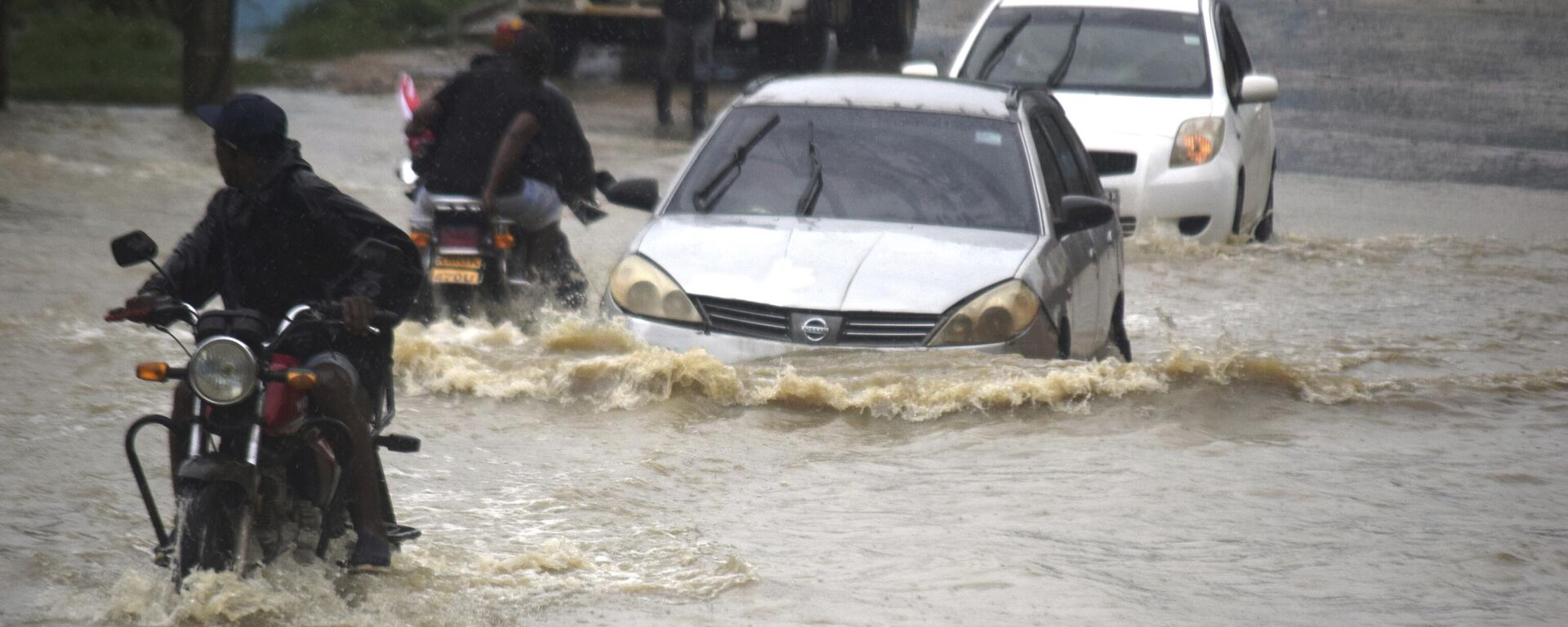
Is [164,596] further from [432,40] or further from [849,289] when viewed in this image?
[432,40]

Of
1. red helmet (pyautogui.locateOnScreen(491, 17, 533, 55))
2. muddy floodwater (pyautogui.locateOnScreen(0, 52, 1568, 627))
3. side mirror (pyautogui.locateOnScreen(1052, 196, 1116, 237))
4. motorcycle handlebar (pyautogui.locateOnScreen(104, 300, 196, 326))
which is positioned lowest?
muddy floodwater (pyautogui.locateOnScreen(0, 52, 1568, 627))

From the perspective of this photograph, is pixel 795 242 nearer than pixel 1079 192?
Yes

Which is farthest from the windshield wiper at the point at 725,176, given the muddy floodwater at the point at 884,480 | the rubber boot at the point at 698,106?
the rubber boot at the point at 698,106

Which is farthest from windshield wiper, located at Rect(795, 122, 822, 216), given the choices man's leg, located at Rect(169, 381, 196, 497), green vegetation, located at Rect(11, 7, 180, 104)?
green vegetation, located at Rect(11, 7, 180, 104)

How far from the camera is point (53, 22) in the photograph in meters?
25.5

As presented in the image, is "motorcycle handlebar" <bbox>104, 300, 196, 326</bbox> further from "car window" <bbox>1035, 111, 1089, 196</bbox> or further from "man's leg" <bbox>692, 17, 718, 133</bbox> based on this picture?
"man's leg" <bbox>692, 17, 718, 133</bbox>

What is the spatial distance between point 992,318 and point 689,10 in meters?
12.6

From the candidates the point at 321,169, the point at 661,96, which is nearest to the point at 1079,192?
the point at 321,169

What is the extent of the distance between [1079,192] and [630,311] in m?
2.44

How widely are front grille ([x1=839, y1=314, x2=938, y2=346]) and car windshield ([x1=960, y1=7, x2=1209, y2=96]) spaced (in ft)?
19.8

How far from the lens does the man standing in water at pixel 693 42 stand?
19.9m

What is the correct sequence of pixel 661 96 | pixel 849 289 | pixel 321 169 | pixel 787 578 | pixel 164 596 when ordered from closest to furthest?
pixel 164 596
pixel 787 578
pixel 849 289
pixel 321 169
pixel 661 96

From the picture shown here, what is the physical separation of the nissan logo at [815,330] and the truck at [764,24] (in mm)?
15159

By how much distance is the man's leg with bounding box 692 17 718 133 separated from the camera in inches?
786
